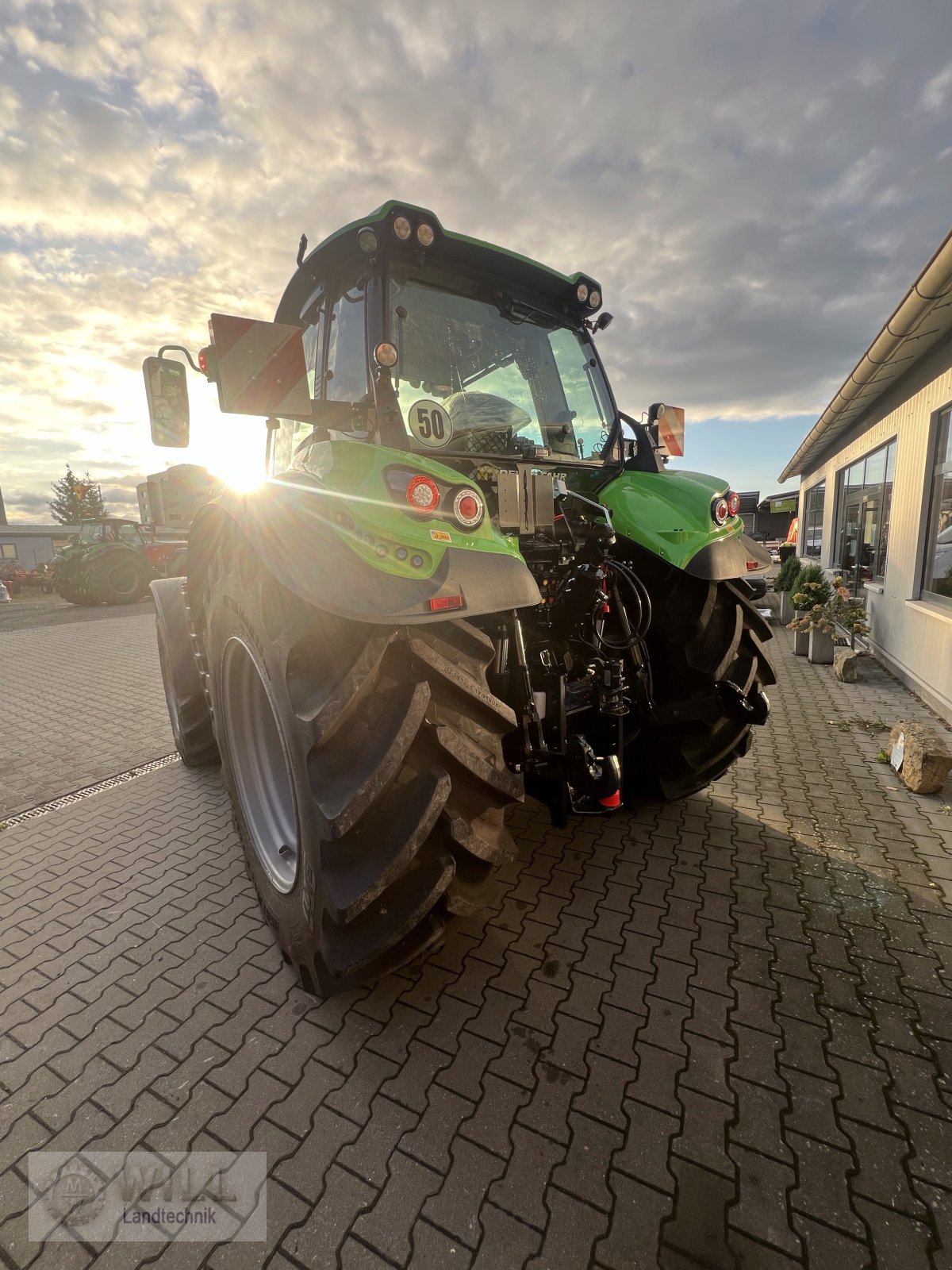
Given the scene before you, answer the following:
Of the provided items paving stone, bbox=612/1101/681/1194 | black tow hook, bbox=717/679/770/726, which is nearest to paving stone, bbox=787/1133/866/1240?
paving stone, bbox=612/1101/681/1194

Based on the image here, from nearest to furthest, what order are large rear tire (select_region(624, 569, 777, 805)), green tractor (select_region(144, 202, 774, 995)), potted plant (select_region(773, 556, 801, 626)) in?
1. green tractor (select_region(144, 202, 774, 995))
2. large rear tire (select_region(624, 569, 777, 805))
3. potted plant (select_region(773, 556, 801, 626))

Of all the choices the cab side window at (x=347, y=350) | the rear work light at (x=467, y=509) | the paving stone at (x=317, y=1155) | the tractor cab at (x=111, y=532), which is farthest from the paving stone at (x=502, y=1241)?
the tractor cab at (x=111, y=532)

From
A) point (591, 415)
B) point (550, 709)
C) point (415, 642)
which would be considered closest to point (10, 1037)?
point (415, 642)

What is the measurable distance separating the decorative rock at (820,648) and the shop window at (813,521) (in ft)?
21.6

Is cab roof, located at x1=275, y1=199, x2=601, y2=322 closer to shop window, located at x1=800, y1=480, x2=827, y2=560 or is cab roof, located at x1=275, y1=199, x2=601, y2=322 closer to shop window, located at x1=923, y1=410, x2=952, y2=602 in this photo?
shop window, located at x1=923, y1=410, x2=952, y2=602

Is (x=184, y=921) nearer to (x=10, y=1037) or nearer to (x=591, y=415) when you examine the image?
(x=10, y=1037)

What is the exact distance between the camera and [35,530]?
129 feet

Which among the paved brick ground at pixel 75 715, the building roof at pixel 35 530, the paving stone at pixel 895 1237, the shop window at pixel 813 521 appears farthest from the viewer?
the building roof at pixel 35 530

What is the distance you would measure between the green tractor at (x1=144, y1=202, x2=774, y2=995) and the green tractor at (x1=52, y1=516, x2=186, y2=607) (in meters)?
15.5

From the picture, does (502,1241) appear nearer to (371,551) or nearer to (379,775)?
(379,775)

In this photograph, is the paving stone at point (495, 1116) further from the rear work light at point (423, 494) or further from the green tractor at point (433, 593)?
the rear work light at point (423, 494)

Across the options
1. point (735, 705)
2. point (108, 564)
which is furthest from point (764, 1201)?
point (108, 564)

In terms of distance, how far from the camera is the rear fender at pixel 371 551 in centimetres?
156

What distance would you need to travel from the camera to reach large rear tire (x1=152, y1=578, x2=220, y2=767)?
3.99m
